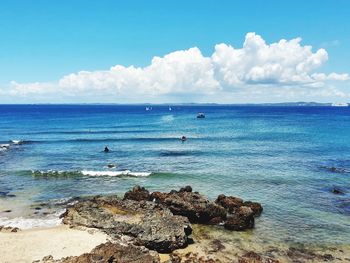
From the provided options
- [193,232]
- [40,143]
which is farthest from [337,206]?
[40,143]

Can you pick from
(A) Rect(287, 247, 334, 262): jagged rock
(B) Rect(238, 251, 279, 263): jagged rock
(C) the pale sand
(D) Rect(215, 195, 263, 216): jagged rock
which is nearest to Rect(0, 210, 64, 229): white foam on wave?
(C) the pale sand

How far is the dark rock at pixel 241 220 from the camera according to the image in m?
30.3

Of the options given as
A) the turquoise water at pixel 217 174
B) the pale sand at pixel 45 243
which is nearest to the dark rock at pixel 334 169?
the turquoise water at pixel 217 174

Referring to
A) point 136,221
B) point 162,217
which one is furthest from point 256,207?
point 136,221

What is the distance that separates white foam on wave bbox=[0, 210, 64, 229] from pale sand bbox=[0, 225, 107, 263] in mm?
1673

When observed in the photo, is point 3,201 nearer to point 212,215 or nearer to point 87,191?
point 87,191

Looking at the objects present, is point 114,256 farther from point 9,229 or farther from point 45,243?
point 9,229

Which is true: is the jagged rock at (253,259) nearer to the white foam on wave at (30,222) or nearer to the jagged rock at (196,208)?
the jagged rock at (196,208)

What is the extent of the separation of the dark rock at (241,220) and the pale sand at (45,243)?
938 cm

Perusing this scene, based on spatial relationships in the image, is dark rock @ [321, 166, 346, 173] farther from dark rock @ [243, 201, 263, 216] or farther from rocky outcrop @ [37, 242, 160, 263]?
rocky outcrop @ [37, 242, 160, 263]

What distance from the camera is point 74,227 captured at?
28.8 m

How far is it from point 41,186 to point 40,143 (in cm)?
4221

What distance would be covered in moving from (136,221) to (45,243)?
20.7ft

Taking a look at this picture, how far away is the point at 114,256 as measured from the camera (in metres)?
21.9
